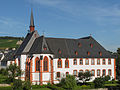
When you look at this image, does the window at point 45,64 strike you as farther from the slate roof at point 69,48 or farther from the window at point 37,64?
the slate roof at point 69,48

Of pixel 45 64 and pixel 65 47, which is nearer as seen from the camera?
pixel 45 64

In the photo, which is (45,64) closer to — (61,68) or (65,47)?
(61,68)

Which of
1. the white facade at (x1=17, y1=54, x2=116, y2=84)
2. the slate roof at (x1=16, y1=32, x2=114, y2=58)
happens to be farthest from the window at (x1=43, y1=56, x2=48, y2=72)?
the slate roof at (x1=16, y1=32, x2=114, y2=58)

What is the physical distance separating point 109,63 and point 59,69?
19.1 metres

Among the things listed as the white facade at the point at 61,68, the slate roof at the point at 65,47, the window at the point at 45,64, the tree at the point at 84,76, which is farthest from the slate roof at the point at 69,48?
the tree at the point at 84,76

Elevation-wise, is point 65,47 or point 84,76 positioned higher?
point 65,47

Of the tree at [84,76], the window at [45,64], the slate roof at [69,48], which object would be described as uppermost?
the slate roof at [69,48]

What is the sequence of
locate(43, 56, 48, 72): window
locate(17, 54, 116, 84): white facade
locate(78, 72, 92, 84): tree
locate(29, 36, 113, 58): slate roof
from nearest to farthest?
locate(17, 54, 116, 84): white facade < locate(43, 56, 48, 72): window < locate(78, 72, 92, 84): tree < locate(29, 36, 113, 58): slate roof

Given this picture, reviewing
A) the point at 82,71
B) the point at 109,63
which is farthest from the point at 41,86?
the point at 109,63

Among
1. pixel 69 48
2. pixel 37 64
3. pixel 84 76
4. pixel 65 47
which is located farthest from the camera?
pixel 69 48

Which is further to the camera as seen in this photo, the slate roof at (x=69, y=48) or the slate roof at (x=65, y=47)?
the slate roof at (x=69, y=48)

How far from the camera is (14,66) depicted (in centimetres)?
5350

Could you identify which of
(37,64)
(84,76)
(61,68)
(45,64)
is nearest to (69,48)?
(61,68)

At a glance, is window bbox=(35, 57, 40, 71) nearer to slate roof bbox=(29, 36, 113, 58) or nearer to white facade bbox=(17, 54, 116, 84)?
white facade bbox=(17, 54, 116, 84)
